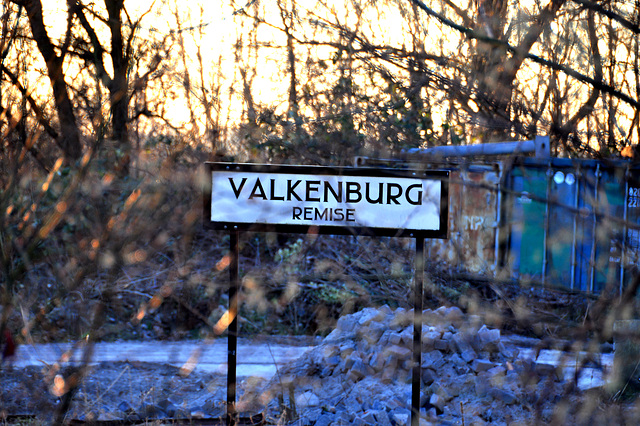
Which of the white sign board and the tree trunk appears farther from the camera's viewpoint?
the white sign board

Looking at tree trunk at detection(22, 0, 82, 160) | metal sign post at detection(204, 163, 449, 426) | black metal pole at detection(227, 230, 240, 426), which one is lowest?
black metal pole at detection(227, 230, 240, 426)

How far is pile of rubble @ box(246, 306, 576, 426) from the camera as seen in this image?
5.04 meters

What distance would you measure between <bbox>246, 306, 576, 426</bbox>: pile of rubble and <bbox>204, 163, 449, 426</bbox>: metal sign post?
0.96 m

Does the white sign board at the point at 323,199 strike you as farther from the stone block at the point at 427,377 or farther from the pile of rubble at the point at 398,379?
the stone block at the point at 427,377

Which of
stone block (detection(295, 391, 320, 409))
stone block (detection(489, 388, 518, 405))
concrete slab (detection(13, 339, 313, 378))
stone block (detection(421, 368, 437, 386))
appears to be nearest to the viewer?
stone block (detection(489, 388, 518, 405))

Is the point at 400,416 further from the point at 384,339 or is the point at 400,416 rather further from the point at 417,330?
the point at 417,330

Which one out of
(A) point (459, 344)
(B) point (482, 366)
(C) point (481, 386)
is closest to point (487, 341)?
(A) point (459, 344)

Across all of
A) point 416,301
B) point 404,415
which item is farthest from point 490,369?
point 416,301

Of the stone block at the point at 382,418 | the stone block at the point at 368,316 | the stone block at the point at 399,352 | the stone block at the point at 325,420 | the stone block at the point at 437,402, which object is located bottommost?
the stone block at the point at 437,402

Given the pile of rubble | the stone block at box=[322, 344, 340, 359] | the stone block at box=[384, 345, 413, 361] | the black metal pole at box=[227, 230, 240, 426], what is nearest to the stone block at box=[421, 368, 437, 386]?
the pile of rubble

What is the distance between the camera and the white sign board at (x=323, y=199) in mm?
4020

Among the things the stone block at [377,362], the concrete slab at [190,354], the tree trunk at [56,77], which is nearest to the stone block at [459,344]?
the stone block at [377,362]

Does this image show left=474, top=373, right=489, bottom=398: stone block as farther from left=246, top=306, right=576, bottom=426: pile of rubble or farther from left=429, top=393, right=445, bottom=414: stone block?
left=429, top=393, right=445, bottom=414: stone block

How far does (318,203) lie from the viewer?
4078 mm
